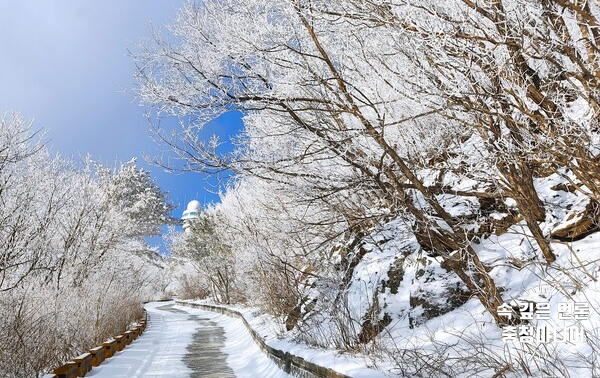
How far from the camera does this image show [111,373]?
8.95 m

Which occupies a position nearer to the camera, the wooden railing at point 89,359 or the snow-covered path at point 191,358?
the wooden railing at point 89,359

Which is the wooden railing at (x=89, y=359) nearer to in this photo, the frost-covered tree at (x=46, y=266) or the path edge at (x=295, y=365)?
the frost-covered tree at (x=46, y=266)

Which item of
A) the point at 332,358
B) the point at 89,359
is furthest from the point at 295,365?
the point at 89,359

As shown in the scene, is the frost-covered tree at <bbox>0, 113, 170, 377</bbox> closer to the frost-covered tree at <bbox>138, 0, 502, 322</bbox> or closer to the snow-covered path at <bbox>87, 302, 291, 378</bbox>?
the snow-covered path at <bbox>87, 302, 291, 378</bbox>

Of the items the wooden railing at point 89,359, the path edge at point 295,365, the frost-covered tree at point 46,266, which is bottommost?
the path edge at point 295,365

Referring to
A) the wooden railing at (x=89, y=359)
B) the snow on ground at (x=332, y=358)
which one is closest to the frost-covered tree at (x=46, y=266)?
the wooden railing at (x=89, y=359)

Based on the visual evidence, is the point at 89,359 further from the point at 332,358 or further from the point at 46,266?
the point at 332,358

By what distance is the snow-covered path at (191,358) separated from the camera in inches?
369

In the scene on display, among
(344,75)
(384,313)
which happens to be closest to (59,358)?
(384,313)

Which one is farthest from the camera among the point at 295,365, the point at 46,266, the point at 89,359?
the point at 46,266

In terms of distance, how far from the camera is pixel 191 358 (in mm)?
11695

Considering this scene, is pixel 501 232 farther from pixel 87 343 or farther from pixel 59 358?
pixel 87 343

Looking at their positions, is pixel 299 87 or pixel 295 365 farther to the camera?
pixel 295 365

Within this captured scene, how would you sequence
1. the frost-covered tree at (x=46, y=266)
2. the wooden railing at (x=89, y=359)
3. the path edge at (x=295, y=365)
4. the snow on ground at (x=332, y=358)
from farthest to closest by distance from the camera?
1. the frost-covered tree at (x=46, y=266)
2. the wooden railing at (x=89, y=359)
3. the path edge at (x=295, y=365)
4. the snow on ground at (x=332, y=358)
